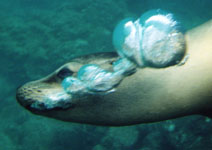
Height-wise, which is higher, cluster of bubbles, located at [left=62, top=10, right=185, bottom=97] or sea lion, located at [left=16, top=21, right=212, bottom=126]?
cluster of bubbles, located at [left=62, top=10, right=185, bottom=97]

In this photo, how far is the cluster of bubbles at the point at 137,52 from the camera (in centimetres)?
200

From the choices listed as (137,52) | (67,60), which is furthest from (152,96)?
(67,60)

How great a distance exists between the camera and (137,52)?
2.09 metres

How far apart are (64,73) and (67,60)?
7.07 metres

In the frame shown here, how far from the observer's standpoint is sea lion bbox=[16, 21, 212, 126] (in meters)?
2.02

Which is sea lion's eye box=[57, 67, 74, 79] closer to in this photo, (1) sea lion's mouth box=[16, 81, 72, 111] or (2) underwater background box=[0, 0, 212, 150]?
(1) sea lion's mouth box=[16, 81, 72, 111]

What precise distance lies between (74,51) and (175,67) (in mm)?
7998

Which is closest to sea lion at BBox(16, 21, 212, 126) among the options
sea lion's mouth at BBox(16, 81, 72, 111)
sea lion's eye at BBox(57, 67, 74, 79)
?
sea lion's mouth at BBox(16, 81, 72, 111)

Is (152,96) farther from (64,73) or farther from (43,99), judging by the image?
(43,99)

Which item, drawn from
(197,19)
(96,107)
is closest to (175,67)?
(96,107)

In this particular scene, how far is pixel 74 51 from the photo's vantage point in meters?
9.70

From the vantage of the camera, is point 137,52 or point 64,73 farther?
point 64,73

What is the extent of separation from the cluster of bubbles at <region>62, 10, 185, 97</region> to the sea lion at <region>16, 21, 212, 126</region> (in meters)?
0.09

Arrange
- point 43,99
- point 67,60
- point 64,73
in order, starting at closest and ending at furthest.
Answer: point 43,99, point 64,73, point 67,60
